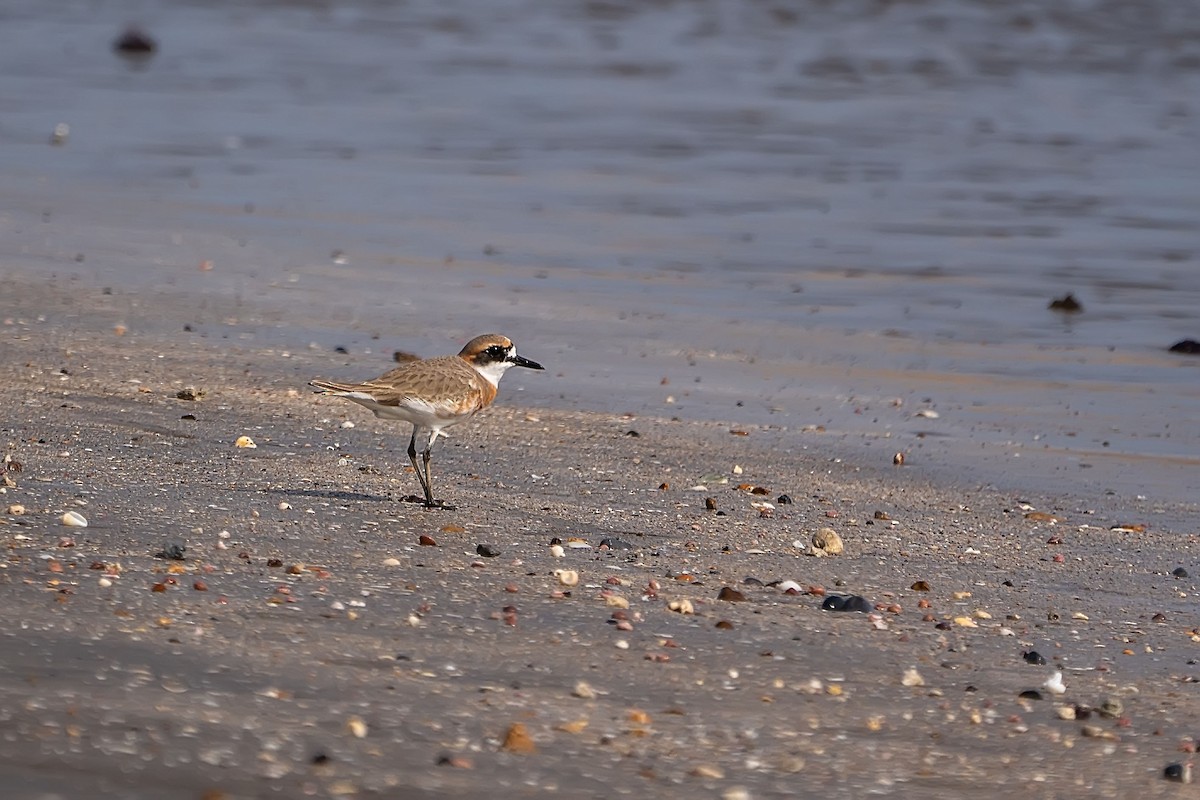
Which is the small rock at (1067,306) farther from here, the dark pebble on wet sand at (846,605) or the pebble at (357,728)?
the pebble at (357,728)

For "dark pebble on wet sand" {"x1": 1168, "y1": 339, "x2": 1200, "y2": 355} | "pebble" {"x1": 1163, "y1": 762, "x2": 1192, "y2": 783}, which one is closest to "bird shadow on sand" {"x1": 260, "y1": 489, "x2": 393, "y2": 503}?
"pebble" {"x1": 1163, "y1": 762, "x2": 1192, "y2": 783}

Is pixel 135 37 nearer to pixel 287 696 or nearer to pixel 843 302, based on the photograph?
pixel 843 302

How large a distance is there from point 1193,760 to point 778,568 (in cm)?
190

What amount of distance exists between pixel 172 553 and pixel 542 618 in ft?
3.82

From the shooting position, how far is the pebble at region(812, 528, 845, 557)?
21.7 ft

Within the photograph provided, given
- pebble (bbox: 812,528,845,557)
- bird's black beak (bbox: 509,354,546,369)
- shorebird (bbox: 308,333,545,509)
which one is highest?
bird's black beak (bbox: 509,354,546,369)

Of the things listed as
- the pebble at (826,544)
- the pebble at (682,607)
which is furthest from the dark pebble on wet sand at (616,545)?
the pebble at (682,607)

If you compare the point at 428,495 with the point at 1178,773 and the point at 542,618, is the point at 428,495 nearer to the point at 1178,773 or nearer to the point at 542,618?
the point at 542,618

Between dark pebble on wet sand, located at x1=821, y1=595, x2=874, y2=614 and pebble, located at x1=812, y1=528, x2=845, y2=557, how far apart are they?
0.75 m

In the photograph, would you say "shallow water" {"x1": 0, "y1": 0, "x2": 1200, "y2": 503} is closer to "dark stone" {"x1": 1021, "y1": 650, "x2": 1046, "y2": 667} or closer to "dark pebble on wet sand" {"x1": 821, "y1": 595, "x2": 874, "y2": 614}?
"dark pebble on wet sand" {"x1": 821, "y1": 595, "x2": 874, "y2": 614}

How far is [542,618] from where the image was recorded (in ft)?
17.8

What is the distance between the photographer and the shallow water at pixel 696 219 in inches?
386

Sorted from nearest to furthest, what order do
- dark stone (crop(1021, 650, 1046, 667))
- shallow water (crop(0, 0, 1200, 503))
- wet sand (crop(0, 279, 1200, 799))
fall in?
1. wet sand (crop(0, 279, 1200, 799))
2. dark stone (crop(1021, 650, 1046, 667))
3. shallow water (crop(0, 0, 1200, 503))

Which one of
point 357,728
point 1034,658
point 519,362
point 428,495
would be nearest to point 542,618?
point 357,728
